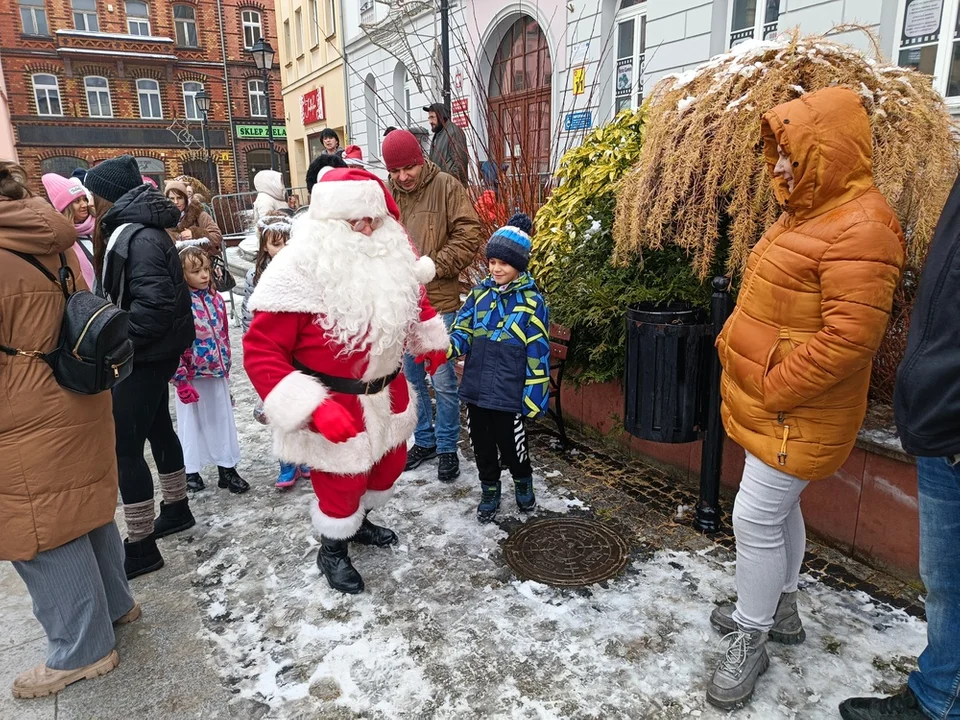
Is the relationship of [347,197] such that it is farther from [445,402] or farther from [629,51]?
[629,51]

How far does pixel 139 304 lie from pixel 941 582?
334 centimetres

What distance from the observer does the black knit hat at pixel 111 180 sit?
317 cm

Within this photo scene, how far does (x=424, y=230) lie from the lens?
161 inches

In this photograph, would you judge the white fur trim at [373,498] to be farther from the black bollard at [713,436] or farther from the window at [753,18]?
the window at [753,18]

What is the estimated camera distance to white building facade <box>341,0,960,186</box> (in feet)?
19.1

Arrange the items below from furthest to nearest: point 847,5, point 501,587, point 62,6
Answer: point 62,6 < point 847,5 < point 501,587

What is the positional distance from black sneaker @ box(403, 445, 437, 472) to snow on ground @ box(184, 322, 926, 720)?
85 cm

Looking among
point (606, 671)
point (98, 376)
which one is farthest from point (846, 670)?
point (98, 376)

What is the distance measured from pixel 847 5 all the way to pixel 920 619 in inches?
269

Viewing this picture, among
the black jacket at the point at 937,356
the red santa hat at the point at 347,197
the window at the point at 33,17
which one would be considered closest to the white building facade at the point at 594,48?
the black jacket at the point at 937,356

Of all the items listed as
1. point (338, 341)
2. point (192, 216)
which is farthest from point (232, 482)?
point (192, 216)

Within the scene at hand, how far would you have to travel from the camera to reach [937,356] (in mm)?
1704

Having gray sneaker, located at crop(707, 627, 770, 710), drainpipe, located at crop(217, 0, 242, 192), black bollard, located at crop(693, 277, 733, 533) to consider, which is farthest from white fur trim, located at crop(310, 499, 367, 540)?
drainpipe, located at crop(217, 0, 242, 192)

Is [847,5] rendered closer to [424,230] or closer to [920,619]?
[424,230]
